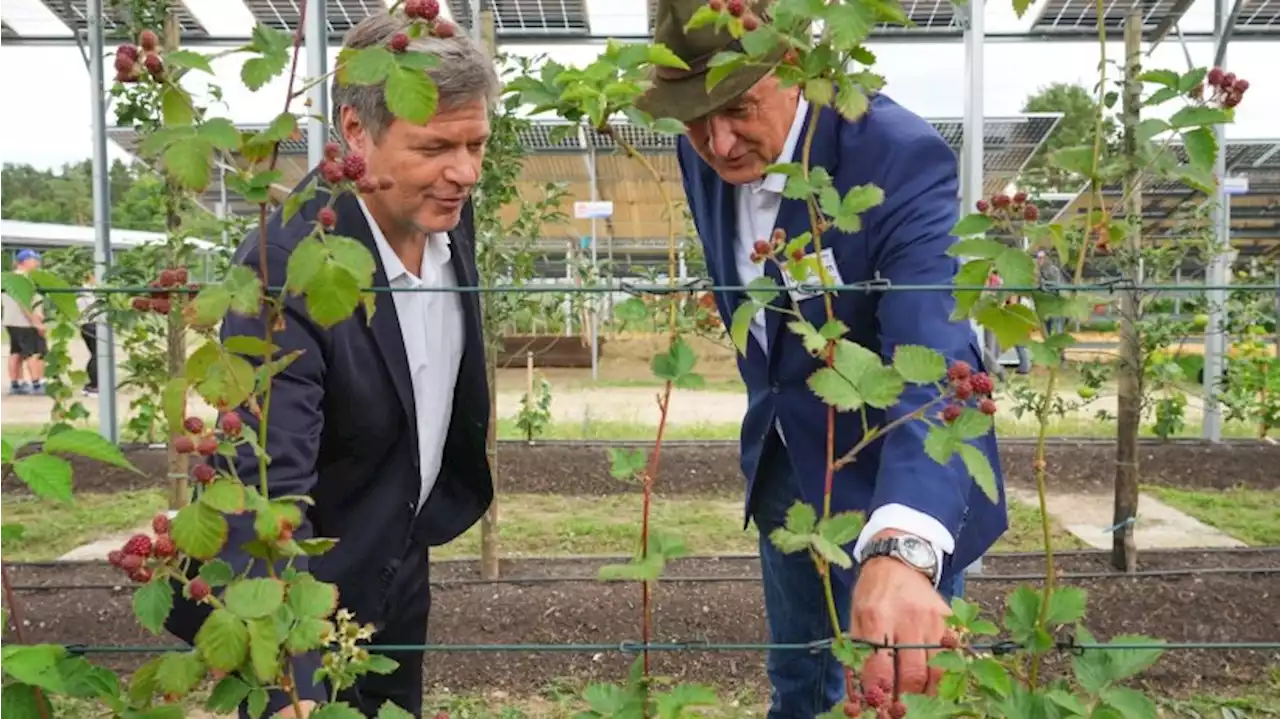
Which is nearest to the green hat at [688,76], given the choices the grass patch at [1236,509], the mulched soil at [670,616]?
the mulched soil at [670,616]

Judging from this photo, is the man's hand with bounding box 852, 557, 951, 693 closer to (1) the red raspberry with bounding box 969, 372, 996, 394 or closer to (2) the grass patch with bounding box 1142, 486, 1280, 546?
(1) the red raspberry with bounding box 969, 372, 996, 394

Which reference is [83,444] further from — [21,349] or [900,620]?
[21,349]

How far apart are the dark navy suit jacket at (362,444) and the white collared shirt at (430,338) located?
20 millimetres

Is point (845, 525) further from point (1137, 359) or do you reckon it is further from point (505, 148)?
point (1137, 359)

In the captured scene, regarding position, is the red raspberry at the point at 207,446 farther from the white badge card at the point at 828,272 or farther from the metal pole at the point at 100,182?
the metal pole at the point at 100,182

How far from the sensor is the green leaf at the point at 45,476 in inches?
45.4

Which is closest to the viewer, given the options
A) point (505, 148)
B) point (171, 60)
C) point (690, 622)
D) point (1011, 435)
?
point (171, 60)

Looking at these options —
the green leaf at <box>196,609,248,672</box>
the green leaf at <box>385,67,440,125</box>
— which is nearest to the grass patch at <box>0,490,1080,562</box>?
the green leaf at <box>196,609,248,672</box>

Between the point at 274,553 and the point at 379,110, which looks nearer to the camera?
the point at 274,553

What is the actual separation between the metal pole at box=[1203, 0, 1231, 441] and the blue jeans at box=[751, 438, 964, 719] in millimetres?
3250

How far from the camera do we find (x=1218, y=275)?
617 centimetres

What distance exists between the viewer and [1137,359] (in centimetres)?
418

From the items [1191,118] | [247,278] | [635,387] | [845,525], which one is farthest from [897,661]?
[635,387]

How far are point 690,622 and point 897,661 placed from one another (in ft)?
8.20
